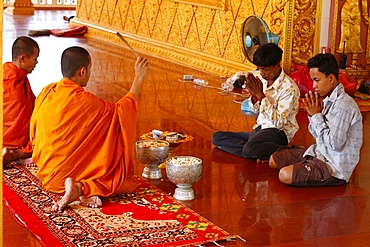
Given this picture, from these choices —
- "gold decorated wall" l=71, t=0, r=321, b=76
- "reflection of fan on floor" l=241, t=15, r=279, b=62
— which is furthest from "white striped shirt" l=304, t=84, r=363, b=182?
"gold decorated wall" l=71, t=0, r=321, b=76

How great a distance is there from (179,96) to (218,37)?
1967 millimetres

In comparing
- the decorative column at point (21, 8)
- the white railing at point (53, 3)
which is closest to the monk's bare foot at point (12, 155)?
the decorative column at point (21, 8)

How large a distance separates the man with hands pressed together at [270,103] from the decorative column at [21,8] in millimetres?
13194

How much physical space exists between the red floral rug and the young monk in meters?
0.99

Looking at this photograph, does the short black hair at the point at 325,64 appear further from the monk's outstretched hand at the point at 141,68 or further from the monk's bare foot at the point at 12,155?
the monk's bare foot at the point at 12,155

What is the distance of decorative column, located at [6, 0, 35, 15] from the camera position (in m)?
17.8

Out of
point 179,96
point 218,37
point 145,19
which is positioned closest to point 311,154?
point 179,96

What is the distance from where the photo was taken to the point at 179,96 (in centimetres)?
807

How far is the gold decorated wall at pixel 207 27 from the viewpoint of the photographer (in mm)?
8438

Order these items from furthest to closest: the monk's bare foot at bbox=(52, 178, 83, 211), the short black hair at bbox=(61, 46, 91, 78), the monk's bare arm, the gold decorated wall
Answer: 1. the gold decorated wall
2. the monk's bare arm
3. the short black hair at bbox=(61, 46, 91, 78)
4. the monk's bare foot at bbox=(52, 178, 83, 211)

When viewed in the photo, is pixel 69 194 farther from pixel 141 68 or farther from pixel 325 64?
pixel 325 64

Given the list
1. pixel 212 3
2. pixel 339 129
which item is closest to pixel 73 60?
pixel 339 129

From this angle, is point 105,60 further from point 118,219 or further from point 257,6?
point 118,219

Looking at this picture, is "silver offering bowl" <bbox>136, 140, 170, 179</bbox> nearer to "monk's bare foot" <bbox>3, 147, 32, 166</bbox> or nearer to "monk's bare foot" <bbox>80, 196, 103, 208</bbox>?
"monk's bare foot" <bbox>80, 196, 103, 208</bbox>
